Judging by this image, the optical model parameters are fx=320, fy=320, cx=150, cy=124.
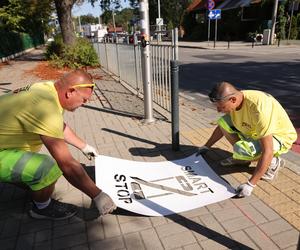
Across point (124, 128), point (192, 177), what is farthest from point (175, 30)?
point (192, 177)

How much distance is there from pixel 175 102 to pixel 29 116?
2.07m

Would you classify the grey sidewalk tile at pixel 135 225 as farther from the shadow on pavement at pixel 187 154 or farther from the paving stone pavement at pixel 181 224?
the shadow on pavement at pixel 187 154

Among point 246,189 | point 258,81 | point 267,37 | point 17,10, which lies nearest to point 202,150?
point 246,189

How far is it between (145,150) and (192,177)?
1089 mm

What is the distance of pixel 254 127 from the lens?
313 centimetres

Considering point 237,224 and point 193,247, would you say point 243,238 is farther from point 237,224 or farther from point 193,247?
point 193,247

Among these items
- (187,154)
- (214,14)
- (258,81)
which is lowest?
(258,81)

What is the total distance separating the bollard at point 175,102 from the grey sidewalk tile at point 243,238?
5.72 ft

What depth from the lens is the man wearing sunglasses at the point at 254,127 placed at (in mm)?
2926

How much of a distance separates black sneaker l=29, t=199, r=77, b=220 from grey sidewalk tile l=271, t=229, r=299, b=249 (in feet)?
5.73

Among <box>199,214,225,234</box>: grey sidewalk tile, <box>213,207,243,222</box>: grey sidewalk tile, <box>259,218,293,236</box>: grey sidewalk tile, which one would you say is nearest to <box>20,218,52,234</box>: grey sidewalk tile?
<box>199,214,225,234</box>: grey sidewalk tile

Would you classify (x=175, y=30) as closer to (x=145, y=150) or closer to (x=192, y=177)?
(x=145, y=150)

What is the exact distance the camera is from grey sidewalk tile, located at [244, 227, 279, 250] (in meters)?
2.41

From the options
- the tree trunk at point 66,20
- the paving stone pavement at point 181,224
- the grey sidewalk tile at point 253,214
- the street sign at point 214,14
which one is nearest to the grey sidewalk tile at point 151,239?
the paving stone pavement at point 181,224
